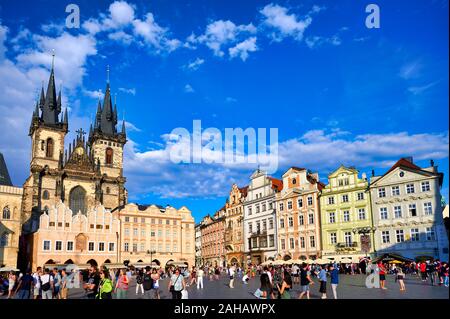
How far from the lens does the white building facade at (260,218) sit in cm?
5750

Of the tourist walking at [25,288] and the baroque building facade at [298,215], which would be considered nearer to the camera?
the tourist walking at [25,288]

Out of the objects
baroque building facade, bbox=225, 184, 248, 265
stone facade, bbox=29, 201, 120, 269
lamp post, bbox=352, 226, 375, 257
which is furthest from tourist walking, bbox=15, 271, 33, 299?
baroque building facade, bbox=225, 184, 248, 265

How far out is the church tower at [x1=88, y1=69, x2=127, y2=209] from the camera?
240ft

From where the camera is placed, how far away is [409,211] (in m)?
44.2

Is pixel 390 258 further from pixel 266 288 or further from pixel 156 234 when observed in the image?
pixel 156 234

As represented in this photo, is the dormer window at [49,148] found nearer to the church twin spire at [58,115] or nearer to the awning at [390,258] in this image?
the church twin spire at [58,115]

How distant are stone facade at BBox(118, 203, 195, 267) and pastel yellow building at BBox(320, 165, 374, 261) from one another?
24.8 m

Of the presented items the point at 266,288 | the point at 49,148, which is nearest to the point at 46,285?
the point at 266,288

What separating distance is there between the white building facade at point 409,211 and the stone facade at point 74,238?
3417 centimetres

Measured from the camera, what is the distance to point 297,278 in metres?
31.3

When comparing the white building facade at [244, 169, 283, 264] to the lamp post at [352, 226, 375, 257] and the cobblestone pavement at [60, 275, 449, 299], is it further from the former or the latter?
the cobblestone pavement at [60, 275, 449, 299]

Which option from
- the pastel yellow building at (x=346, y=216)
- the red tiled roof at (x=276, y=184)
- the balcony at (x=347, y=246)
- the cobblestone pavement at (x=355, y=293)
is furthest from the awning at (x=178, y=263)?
the cobblestone pavement at (x=355, y=293)
